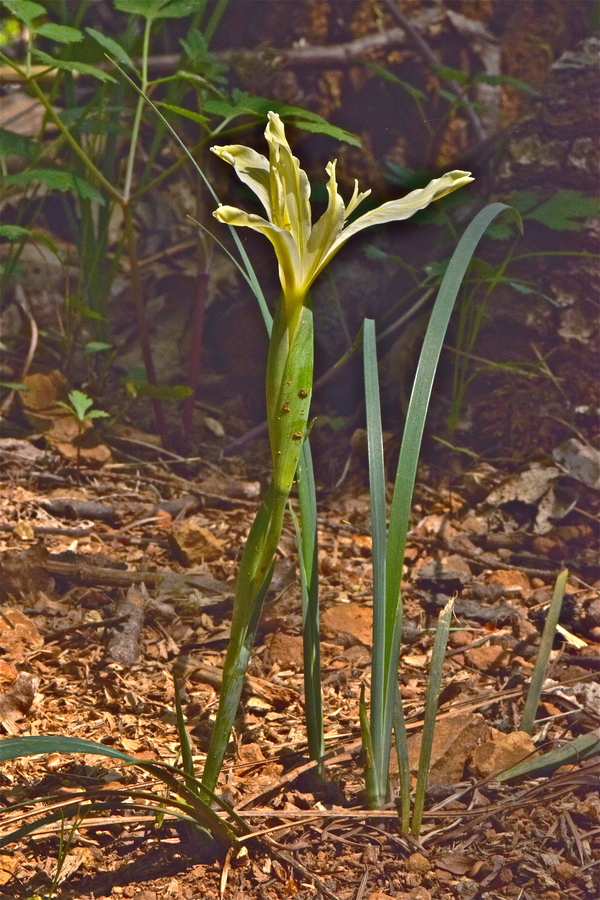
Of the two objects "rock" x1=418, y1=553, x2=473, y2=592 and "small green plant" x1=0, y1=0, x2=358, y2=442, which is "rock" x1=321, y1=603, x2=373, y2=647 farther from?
"small green plant" x1=0, y1=0, x2=358, y2=442

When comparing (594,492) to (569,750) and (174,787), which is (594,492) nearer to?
(569,750)

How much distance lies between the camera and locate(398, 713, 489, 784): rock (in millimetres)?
926

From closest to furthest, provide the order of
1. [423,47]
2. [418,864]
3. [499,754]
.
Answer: [418,864] → [499,754] → [423,47]

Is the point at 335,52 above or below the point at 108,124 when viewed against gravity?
above

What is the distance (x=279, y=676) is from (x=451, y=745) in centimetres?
28

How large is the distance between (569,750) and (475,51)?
2218mm

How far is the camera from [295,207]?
0.67 meters

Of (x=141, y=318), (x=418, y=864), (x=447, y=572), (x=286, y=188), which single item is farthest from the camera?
(x=141, y=318)

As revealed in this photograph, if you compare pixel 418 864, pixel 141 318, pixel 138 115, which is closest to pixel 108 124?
pixel 138 115

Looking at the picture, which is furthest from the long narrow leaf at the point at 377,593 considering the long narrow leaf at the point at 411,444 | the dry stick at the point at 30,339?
the dry stick at the point at 30,339

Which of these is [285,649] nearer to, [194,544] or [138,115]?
[194,544]

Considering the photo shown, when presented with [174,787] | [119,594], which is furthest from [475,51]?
[174,787]

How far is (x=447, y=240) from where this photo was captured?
2.06 metres

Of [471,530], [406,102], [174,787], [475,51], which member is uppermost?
[475,51]
